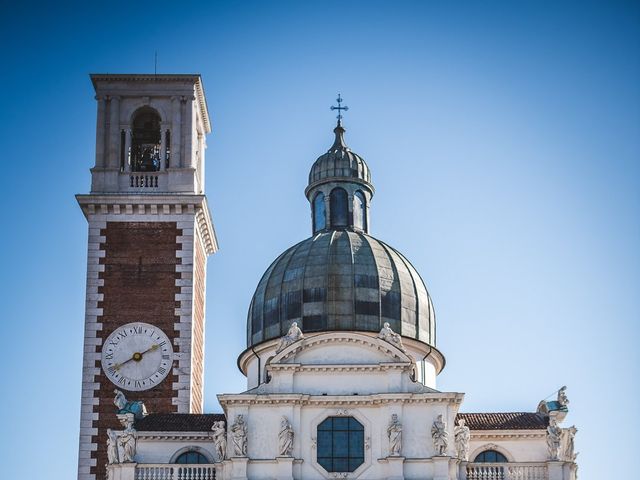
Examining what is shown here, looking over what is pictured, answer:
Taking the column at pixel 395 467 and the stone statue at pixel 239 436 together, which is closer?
the column at pixel 395 467

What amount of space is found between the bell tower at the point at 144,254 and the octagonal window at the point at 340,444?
8.25 metres

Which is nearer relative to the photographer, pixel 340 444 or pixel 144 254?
pixel 340 444

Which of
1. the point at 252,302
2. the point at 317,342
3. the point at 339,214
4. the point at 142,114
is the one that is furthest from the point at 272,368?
the point at 142,114

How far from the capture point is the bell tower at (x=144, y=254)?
63.9 metres

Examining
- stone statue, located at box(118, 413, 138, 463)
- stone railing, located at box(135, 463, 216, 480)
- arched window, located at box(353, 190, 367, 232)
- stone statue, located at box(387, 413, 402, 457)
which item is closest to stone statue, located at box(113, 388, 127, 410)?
stone statue, located at box(118, 413, 138, 463)

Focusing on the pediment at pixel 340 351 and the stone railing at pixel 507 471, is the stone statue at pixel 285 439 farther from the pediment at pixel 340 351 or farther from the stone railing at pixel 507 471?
the stone railing at pixel 507 471

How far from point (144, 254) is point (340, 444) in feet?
45.7

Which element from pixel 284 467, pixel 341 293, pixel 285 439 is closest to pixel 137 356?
pixel 341 293

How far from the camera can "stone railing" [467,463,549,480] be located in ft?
190

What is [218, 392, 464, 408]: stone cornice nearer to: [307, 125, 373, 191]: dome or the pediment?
the pediment

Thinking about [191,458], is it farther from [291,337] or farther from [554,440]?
[554,440]

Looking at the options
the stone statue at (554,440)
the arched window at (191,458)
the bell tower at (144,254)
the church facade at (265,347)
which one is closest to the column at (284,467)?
the church facade at (265,347)

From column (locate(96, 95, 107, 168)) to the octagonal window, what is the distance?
1776cm

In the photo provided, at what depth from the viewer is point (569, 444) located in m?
58.6
